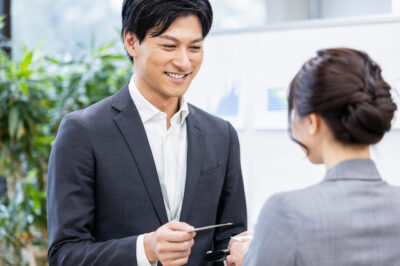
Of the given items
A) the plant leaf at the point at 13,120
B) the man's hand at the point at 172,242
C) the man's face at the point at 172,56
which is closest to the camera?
the man's hand at the point at 172,242

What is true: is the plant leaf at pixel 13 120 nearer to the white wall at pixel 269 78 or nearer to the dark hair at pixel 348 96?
the white wall at pixel 269 78

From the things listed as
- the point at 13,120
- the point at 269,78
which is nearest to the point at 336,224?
the point at 269,78

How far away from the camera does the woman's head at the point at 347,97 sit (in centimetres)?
110

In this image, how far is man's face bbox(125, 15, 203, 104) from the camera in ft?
5.36

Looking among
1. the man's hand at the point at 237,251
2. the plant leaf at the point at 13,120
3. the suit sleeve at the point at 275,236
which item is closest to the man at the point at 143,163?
the man's hand at the point at 237,251

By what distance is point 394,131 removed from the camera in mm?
2219

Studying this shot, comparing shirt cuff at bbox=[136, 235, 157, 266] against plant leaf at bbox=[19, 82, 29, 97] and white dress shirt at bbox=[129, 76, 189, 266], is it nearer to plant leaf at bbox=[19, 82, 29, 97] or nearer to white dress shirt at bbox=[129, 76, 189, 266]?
white dress shirt at bbox=[129, 76, 189, 266]

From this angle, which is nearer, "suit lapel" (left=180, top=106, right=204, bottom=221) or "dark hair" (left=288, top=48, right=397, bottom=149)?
"dark hair" (left=288, top=48, right=397, bottom=149)

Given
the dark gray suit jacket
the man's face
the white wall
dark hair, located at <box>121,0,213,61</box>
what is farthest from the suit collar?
the white wall

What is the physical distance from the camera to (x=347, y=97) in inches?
43.4

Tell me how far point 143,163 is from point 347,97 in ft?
2.37

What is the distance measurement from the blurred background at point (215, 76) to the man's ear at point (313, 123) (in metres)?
0.76

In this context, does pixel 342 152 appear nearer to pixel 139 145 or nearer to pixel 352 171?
pixel 352 171

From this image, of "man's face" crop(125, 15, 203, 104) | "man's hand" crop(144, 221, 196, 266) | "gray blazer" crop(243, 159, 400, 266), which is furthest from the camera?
"man's face" crop(125, 15, 203, 104)
